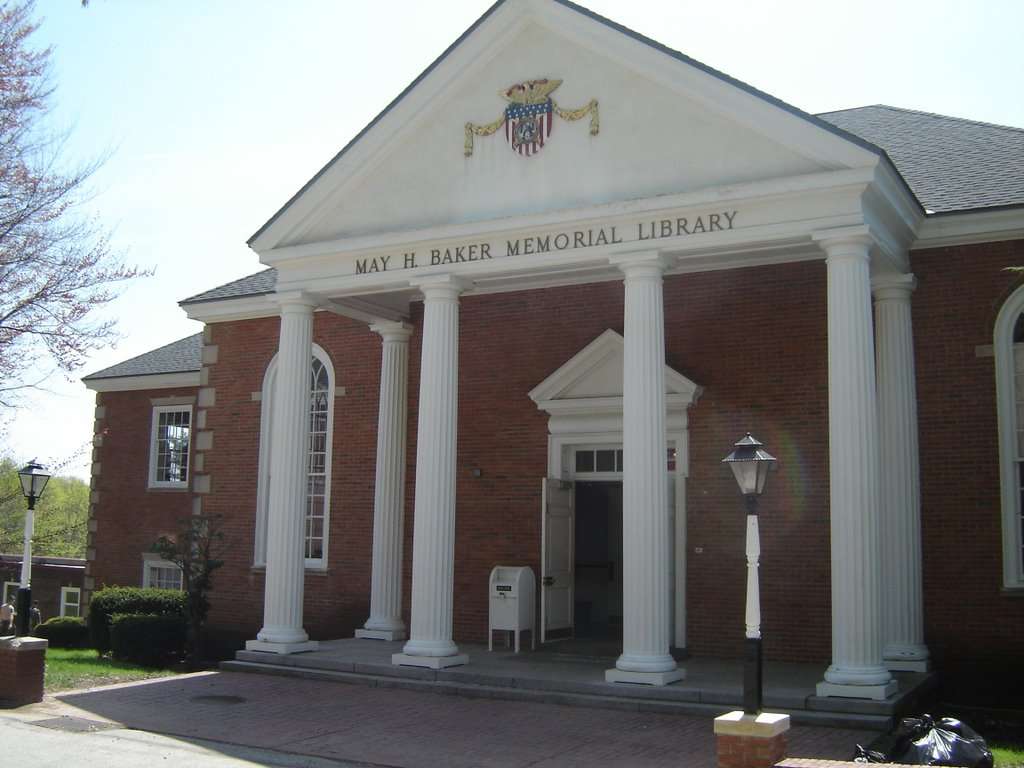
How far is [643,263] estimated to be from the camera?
1356 cm

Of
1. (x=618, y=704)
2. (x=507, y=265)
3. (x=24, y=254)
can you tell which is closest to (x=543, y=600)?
(x=618, y=704)

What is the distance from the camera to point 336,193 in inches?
634

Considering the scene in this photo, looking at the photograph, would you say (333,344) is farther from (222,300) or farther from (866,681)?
(866,681)

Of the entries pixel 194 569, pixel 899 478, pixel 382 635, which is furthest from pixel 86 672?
pixel 899 478

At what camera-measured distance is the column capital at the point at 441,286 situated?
49.1 feet

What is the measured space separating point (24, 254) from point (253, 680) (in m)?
9.33

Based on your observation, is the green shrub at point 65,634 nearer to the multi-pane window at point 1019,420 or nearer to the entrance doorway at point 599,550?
the entrance doorway at point 599,550

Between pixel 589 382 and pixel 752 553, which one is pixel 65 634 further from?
pixel 752 553

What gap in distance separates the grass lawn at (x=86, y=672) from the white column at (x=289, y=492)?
6.69 ft

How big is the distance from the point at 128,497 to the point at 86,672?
8998 millimetres

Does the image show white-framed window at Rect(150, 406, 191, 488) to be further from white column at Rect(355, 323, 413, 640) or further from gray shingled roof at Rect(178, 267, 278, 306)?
white column at Rect(355, 323, 413, 640)

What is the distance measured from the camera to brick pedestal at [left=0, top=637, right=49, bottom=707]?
13430mm

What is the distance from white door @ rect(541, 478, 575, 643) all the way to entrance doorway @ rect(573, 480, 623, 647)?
2199 mm

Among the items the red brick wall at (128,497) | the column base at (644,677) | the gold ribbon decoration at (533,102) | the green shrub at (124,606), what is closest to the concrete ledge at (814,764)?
the column base at (644,677)
